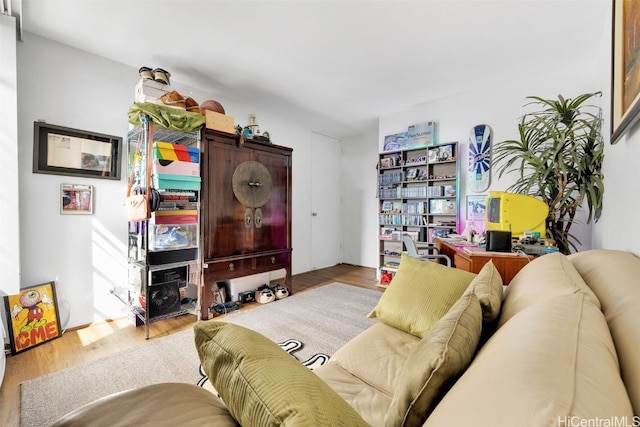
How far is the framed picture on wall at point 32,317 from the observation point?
6.80 ft

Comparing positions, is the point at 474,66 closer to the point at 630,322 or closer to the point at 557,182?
the point at 557,182

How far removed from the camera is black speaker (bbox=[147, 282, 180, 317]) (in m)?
2.42

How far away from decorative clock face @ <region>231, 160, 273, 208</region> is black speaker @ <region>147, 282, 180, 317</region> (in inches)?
44.3

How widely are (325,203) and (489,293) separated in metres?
4.33

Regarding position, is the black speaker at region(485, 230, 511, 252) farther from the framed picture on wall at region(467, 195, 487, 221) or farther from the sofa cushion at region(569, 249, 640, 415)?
the framed picture on wall at region(467, 195, 487, 221)

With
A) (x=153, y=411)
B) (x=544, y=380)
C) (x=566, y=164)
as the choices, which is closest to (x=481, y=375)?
(x=544, y=380)

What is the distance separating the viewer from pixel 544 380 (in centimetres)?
36

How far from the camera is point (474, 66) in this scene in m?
2.82

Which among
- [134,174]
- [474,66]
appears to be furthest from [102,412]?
[474,66]

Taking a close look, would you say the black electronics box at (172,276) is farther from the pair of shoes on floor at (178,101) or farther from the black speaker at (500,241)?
the black speaker at (500,241)

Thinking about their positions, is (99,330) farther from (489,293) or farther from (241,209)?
(489,293)

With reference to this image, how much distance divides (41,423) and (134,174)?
1.91 m

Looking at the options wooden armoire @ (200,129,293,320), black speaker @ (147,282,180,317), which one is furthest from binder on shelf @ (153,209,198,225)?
black speaker @ (147,282,180,317)

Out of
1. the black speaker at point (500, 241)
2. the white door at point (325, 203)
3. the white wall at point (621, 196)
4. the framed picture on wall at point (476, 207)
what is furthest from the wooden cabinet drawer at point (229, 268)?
the white wall at point (621, 196)
